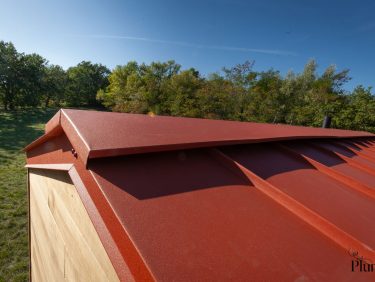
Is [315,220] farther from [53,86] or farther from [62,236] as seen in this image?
[53,86]

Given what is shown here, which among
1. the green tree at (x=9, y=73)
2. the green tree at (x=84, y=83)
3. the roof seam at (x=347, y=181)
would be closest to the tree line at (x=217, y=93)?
the green tree at (x=9, y=73)

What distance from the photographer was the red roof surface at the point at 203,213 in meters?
0.71

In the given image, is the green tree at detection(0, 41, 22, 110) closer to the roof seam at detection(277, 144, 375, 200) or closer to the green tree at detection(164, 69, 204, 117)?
the green tree at detection(164, 69, 204, 117)

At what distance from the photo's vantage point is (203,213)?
0.95m

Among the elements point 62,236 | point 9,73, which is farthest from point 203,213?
point 9,73

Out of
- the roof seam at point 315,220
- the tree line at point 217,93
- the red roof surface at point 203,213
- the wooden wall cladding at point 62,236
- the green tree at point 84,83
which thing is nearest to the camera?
the red roof surface at point 203,213

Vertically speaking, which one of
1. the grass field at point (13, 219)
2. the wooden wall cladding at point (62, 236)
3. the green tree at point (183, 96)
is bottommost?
the grass field at point (13, 219)

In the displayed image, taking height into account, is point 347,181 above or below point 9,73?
below

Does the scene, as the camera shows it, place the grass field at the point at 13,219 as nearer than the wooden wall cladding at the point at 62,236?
No

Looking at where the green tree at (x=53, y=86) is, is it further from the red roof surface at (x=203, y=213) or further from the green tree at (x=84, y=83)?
the red roof surface at (x=203, y=213)

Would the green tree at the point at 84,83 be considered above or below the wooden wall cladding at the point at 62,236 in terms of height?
above

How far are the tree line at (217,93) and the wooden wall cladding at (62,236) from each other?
1568cm

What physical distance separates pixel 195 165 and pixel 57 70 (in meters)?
53.4

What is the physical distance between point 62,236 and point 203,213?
1.48 meters
